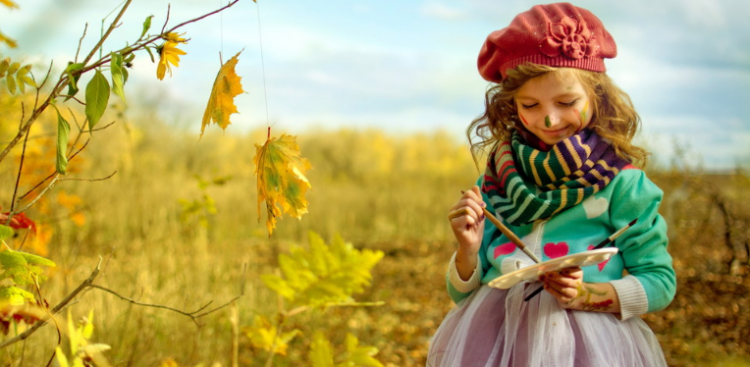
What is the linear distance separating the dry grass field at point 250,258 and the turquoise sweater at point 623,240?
1.62 feet

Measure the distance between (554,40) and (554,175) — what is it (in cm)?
36

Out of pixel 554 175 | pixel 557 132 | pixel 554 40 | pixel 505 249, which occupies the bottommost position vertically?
pixel 505 249

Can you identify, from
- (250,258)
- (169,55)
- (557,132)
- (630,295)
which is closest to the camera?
(169,55)

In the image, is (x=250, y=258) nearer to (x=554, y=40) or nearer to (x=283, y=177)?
(x=554, y=40)

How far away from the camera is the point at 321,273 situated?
68.9 inches

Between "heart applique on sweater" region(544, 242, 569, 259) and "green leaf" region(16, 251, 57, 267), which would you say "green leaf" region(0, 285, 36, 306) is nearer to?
"green leaf" region(16, 251, 57, 267)

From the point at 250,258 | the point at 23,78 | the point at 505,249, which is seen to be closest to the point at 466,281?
the point at 505,249

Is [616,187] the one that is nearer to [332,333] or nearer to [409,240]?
[332,333]

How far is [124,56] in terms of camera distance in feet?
4.49

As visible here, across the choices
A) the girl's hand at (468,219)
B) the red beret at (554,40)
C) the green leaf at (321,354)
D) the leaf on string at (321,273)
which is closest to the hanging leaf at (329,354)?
the green leaf at (321,354)

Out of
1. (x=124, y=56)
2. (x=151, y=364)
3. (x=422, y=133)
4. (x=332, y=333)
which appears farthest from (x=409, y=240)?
(x=422, y=133)

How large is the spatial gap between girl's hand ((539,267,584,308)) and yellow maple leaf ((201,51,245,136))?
863 mm

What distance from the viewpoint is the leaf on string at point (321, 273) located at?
5.68ft

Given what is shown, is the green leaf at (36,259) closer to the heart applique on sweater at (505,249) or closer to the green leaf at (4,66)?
the green leaf at (4,66)
